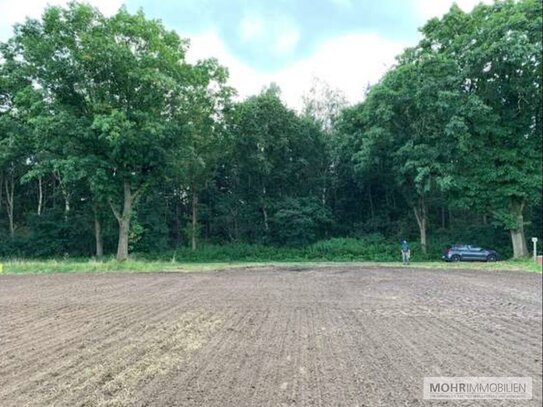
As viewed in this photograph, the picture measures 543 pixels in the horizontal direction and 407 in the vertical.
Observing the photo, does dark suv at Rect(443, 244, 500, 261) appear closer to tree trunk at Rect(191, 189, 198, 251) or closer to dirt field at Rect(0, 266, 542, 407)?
dirt field at Rect(0, 266, 542, 407)

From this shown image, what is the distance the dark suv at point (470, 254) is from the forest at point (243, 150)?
1.18 metres

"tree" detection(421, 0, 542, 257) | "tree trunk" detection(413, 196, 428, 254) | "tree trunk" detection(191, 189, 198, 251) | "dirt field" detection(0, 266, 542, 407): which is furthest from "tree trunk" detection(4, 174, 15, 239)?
"tree" detection(421, 0, 542, 257)

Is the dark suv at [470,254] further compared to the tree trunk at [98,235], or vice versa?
the tree trunk at [98,235]

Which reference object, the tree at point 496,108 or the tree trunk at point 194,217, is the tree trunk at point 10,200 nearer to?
the tree trunk at point 194,217

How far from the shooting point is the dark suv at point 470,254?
24953 mm

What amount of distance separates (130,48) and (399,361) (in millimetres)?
21144

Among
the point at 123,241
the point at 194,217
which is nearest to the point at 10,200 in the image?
the point at 194,217

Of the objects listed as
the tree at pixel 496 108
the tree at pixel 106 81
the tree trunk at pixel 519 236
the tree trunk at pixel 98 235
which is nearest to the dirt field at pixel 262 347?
the tree at pixel 496 108

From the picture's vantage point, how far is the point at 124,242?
23828mm

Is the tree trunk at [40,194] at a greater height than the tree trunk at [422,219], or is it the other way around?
the tree trunk at [40,194]

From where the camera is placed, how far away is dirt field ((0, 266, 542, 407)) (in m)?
4.22

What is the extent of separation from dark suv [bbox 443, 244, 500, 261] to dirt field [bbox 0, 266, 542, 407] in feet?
49.7

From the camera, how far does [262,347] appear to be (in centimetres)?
590

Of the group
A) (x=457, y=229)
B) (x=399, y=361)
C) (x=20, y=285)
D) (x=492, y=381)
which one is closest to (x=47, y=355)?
(x=399, y=361)
